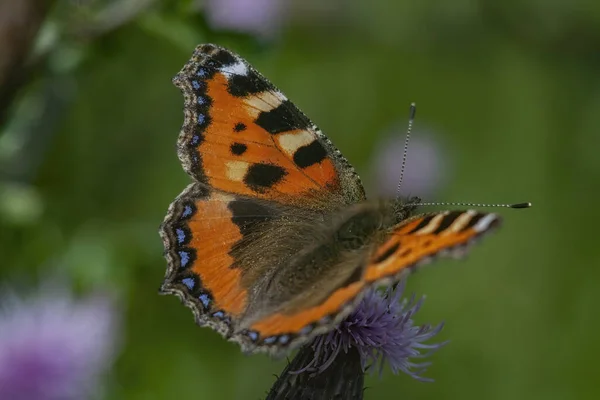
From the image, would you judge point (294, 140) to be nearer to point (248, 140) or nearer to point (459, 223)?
point (248, 140)

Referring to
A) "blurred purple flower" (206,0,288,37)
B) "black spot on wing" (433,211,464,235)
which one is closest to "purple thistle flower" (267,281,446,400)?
"black spot on wing" (433,211,464,235)

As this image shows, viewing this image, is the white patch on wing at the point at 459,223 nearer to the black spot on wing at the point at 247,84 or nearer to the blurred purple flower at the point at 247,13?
the black spot on wing at the point at 247,84

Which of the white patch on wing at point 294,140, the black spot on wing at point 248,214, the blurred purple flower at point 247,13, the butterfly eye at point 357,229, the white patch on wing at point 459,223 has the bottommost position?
the white patch on wing at point 459,223

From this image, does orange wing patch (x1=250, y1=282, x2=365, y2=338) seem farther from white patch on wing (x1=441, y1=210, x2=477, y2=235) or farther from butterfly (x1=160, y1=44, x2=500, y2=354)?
white patch on wing (x1=441, y1=210, x2=477, y2=235)

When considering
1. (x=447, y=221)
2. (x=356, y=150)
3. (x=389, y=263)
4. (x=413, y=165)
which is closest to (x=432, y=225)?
(x=447, y=221)

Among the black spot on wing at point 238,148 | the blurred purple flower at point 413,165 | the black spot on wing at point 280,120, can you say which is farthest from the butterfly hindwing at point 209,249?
the blurred purple flower at point 413,165

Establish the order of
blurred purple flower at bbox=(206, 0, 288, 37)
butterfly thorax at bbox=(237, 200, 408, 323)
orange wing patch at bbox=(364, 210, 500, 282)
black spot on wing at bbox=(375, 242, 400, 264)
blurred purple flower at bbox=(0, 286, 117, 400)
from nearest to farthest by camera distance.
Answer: orange wing patch at bbox=(364, 210, 500, 282) → black spot on wing at bbox=(375, 242, 400, 264) → butterfly thorax at bbox=(237, 200, 408, 323) → blurred purple flower at bbox=(0, 286, 117, 400) → blurred purple flower at bbox=(206, 0, 288, 37)
